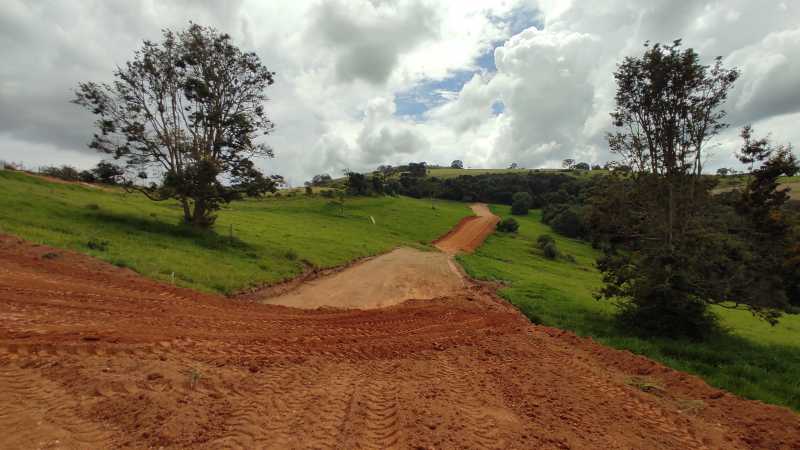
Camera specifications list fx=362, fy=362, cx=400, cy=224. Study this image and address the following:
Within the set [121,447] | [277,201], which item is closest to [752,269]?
[121,447]

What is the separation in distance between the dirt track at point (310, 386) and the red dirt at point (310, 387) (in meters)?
0.03

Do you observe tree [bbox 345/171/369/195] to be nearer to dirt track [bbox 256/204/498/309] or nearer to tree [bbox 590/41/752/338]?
dirt track [bbox 256/204/498/309]

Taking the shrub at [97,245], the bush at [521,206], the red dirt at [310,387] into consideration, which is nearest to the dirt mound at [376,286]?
the red dirt at [310,387]

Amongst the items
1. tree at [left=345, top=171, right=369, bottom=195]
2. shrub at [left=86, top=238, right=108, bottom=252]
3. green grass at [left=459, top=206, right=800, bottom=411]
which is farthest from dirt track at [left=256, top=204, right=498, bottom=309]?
tree at [left=345, top=171, right=369, bottom=195]

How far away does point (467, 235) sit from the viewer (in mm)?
52969

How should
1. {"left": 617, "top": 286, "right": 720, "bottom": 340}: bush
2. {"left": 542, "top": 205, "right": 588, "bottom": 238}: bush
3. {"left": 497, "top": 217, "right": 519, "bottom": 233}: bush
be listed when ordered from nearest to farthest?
{"left": 617, "top": 286, "right": 720, "bottom": 340}: bush < {"left": 497, "top": 217, "right": 519, "bottom": 233}: bush < {"left": 542, "top": 205, "right": 588, "bottom": 238}: bush

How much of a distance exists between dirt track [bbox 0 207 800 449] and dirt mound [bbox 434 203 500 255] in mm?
29689

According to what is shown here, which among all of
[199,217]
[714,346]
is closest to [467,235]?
[199,217]

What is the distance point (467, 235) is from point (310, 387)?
157ft

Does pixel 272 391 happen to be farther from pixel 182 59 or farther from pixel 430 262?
pixel 182 59

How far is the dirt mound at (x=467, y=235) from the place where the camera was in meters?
43.4

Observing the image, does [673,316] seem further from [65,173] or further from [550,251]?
[65,173]

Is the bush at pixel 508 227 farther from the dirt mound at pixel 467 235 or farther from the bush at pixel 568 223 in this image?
the bush at pixel 568 223

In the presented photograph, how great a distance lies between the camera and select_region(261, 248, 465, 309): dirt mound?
16.4 meters
